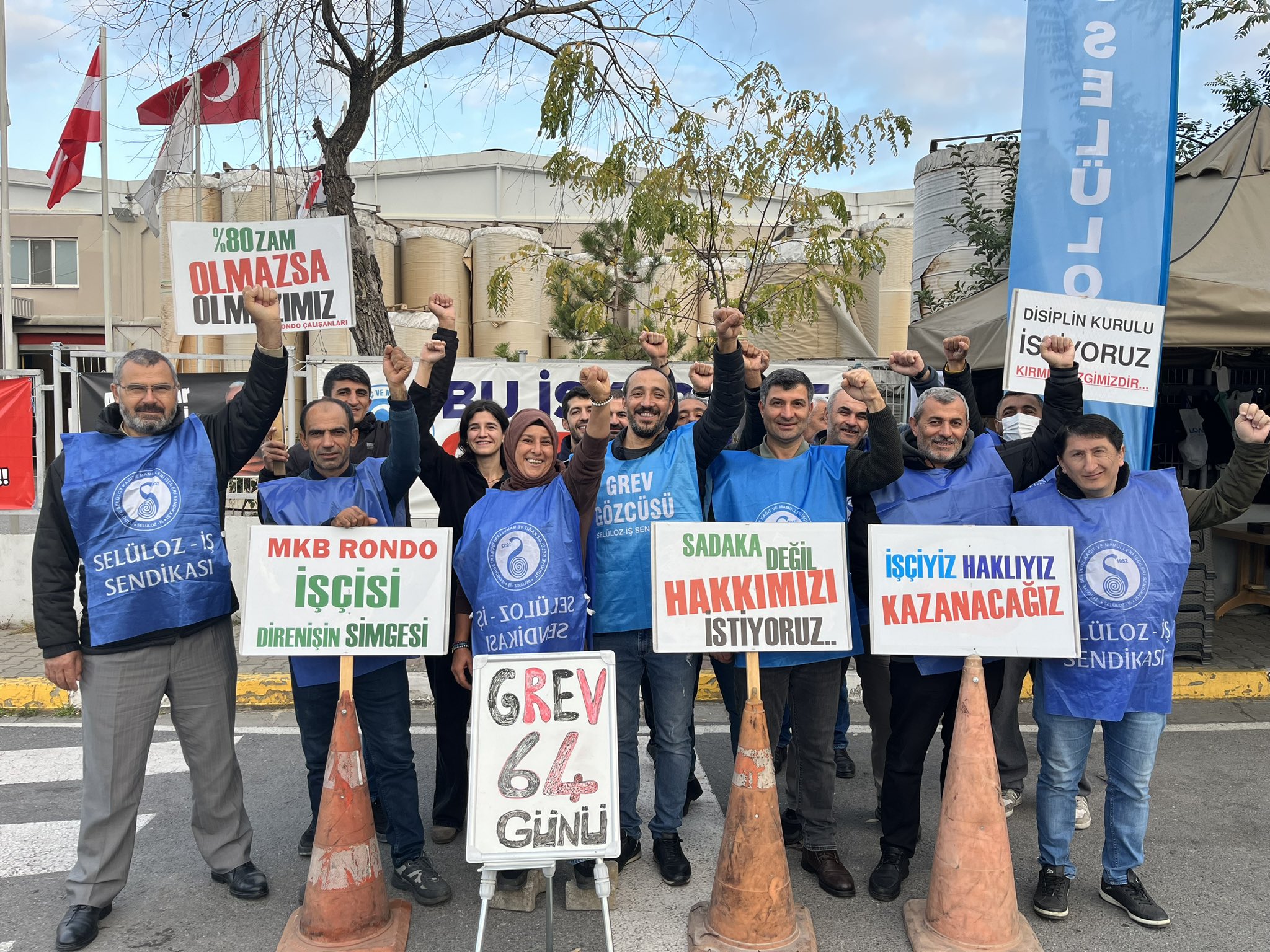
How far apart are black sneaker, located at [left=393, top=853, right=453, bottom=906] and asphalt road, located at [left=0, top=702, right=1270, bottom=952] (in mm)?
48

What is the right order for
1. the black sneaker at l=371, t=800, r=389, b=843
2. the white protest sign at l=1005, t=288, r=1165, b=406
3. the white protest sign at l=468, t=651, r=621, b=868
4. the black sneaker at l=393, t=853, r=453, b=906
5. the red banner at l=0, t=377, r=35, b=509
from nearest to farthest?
the white protest sign at l=468, t=651, r=621, b=868, the black sneaker at l=393, t=853, r=453, b=906, the black sneaker at l=371, t=800, r=389, b=843, the white protest sign at l=1005, t=288, r=1165, b=406, the red banner at l=0, t=377, r=35, b=509

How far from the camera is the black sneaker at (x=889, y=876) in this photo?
391 centimetres

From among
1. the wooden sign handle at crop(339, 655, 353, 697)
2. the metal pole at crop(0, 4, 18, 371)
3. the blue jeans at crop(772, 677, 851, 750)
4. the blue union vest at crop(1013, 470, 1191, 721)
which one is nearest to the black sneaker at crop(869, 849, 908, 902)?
the blue union vest at crop(1013, 470, 1191, 721)

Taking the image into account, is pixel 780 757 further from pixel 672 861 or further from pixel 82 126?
pixel 82 126

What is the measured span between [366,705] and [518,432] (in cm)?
128

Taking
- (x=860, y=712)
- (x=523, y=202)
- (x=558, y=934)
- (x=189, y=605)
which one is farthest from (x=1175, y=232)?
(x=523, y=202)

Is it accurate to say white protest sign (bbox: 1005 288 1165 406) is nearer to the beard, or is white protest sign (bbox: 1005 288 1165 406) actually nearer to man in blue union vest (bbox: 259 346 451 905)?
man in blue union vest (bbox: 259 346 451 905)

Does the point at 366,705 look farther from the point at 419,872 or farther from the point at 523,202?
the point at 523,202

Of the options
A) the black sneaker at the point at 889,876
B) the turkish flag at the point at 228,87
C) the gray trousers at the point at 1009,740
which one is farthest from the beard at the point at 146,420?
the turkish flag at the point at 228,87

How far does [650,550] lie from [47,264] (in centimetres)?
2874

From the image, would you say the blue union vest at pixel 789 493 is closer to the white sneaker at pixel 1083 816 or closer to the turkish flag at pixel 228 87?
the white sneaker at pixel 1083 816

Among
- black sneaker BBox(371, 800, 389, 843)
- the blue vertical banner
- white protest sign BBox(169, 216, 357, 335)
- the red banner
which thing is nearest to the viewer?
black sneaker BBox(371, 800, 389, 843)

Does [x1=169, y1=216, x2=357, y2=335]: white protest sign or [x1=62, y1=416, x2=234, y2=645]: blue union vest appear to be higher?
[x1=169, y1=216, x2=357, y2=335]: white protest sign

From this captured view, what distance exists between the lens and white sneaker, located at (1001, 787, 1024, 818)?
4.69 metres
